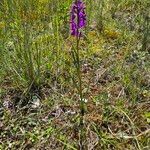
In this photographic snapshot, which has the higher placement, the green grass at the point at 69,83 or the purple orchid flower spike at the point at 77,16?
the purple orchid flower spike at the point at 77,16

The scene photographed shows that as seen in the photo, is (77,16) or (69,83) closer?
(77,16)

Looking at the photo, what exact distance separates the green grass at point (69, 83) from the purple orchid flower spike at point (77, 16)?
37cm

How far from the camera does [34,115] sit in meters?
2.74

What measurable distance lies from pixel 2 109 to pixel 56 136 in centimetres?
52

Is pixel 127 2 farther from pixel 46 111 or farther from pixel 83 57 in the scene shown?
pixel 46 111

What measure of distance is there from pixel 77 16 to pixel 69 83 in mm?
757

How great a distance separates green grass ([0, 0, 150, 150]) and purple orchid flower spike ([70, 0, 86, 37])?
1.23ft

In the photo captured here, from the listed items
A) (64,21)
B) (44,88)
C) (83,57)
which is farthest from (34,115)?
(64,21)

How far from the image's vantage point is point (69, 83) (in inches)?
116

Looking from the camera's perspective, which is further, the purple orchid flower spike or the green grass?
the green grass

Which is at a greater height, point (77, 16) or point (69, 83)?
point (77, 16)

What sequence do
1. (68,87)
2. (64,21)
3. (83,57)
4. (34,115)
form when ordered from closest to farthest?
(34,115)
(68,87)
(83,57)
(64,21)

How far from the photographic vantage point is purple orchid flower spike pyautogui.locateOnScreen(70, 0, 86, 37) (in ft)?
7.56

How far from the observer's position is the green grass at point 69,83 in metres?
2.54
